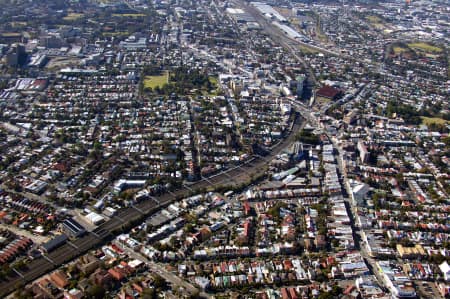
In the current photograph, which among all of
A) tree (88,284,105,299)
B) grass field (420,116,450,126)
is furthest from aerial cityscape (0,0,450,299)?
grass field (420,116,450,126)

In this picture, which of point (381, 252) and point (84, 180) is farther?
point (84, 180)

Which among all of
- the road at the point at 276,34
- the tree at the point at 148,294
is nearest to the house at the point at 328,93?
the road at the point at 276,34

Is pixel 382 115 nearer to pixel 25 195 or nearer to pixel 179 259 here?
pixel 179 259

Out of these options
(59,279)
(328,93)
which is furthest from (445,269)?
(328,93)

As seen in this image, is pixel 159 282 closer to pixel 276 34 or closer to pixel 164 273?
pixel 164 273

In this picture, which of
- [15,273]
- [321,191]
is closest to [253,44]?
[321,191]

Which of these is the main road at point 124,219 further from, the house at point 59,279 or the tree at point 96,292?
the tree at point 96,292

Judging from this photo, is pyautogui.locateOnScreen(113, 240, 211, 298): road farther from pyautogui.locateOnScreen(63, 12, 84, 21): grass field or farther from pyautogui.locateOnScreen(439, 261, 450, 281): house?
pyautogui.locateOnScreen(63, 12, 84, 21): grass field
